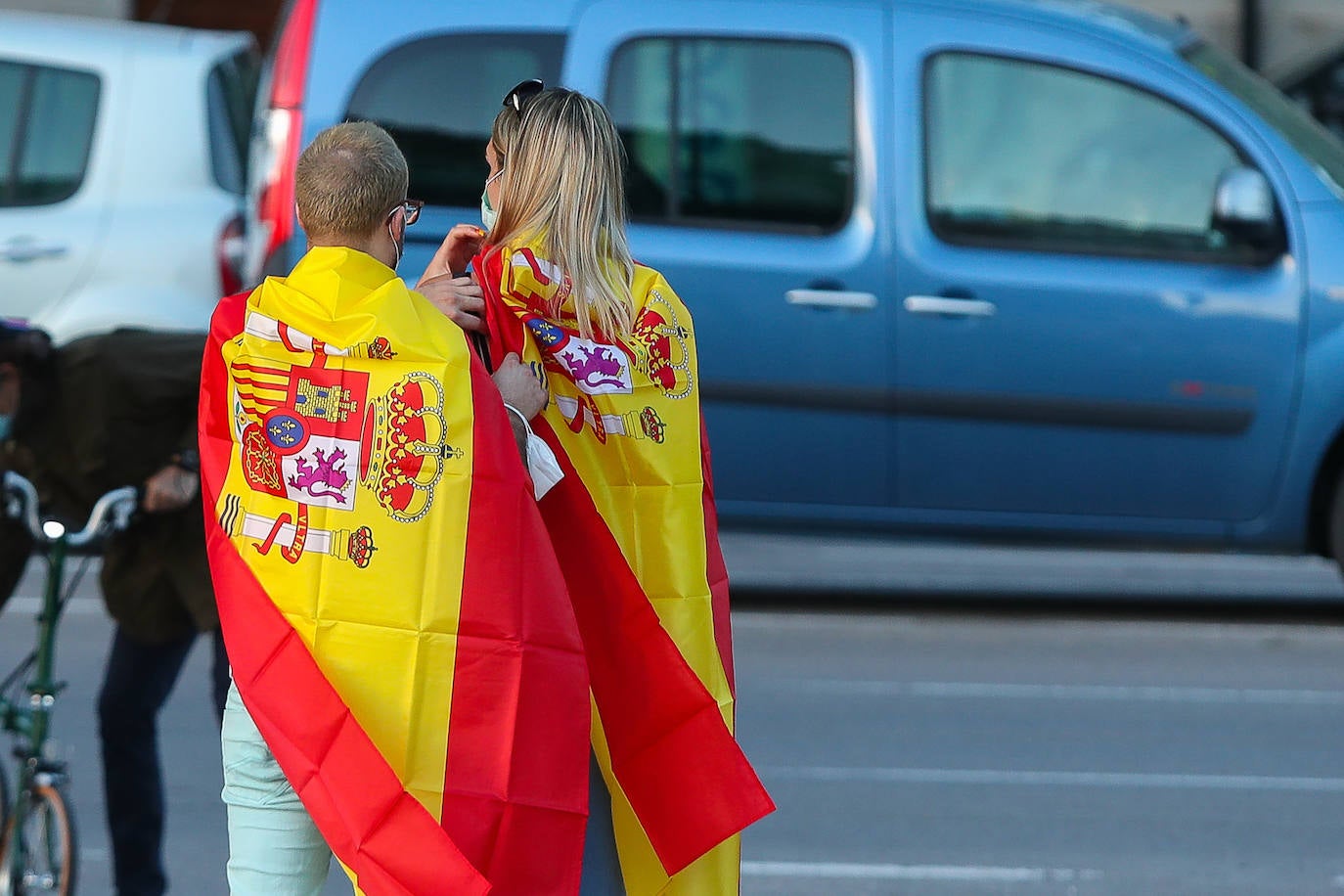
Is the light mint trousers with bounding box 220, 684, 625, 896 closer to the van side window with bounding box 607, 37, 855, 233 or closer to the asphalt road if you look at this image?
the asphalt road

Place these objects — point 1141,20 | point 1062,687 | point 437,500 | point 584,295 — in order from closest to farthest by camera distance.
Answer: point 437,500, point 584,295, point 1062,687, point 1141,20

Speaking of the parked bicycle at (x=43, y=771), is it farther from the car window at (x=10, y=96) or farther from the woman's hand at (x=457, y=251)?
the car window at (x=10, y=96)

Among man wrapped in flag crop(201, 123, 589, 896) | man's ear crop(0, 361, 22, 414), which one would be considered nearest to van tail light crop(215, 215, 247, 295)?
man's ear crop(0, 361, 22, 414)

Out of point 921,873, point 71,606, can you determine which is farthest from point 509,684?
point 71,606

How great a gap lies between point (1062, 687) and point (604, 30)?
2.88 meters

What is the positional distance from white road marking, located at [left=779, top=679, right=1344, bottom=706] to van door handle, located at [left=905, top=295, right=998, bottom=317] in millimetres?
1396

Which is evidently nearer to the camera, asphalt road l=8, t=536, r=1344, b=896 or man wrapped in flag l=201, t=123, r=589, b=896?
man wrapped in flag l=201, t=123, r=589, b=896

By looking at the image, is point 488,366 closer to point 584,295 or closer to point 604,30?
point 584,295

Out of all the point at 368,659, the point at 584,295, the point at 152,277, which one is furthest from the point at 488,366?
the point at 152,277

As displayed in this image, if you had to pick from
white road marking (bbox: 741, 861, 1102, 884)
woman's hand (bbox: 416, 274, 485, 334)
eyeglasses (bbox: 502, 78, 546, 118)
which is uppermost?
eyeglasses (bbox: 502, 78, 546, 118)

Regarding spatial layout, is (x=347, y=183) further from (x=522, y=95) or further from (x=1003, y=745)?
(x=1003, y=745)

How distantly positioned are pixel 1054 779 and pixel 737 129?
2963 millimetres

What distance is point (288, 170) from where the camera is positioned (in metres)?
7.85

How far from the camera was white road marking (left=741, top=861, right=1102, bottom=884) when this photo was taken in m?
5.04
